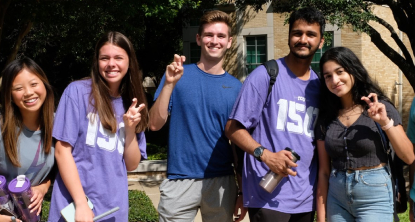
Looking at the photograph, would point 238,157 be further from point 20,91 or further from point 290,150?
point 20,91

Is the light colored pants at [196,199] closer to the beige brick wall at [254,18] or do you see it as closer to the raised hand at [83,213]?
the raised hand at [83,213]

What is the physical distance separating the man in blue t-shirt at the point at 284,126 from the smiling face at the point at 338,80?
0.59 ft

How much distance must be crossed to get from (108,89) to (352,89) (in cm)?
167

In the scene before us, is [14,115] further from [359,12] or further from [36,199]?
[359,12]

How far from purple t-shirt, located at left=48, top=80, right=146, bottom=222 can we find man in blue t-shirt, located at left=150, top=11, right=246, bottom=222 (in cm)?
62

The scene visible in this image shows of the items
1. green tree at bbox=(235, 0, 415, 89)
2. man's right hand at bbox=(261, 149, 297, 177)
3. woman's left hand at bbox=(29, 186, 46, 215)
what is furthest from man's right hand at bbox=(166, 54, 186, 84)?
green tree at bbox=(235, 0, 415, 89)

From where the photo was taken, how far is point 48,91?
3090 mm

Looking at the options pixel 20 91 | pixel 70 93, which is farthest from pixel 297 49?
pixel 20 91

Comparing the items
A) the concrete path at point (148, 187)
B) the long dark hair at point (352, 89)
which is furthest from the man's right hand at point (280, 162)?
the concrete path at point (148, 187)

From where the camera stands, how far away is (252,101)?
3217 mm

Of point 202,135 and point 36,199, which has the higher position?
point 202,135

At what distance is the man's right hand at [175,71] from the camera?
3.29 m

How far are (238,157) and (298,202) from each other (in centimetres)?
62

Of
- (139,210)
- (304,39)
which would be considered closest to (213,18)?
(304,39)
